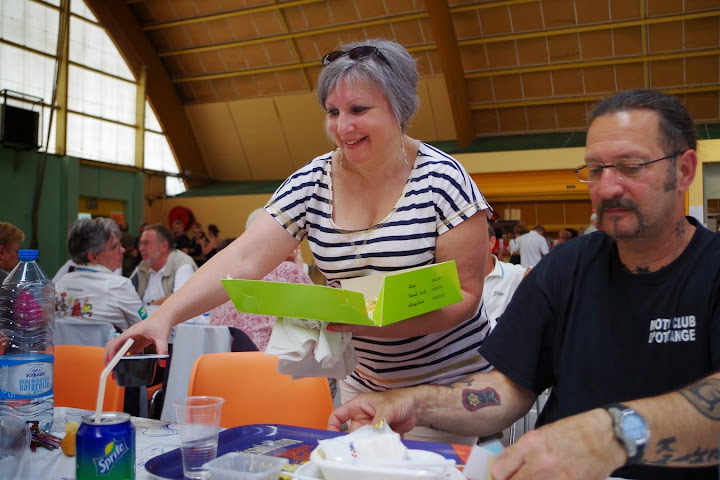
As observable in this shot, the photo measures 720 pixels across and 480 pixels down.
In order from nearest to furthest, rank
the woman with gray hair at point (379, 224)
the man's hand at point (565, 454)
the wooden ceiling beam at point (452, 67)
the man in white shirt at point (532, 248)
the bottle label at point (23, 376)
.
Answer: the man's hand at point (565, 454) → the bottle label at point (23, 376) → the woman with gray hair at point (379, 224) → the man in white shirt at point (532, 248) → the wooden ceiling beam at point (452, 67)

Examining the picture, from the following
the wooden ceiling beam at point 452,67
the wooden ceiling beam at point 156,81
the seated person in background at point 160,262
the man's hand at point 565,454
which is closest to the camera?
the man's hand at point 565,454

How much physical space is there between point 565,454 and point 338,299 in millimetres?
469

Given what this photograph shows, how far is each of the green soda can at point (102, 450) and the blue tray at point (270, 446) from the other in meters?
0.13

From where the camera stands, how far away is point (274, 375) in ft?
6.38

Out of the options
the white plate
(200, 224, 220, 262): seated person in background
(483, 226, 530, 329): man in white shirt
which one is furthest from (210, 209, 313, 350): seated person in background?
(200, 224, 220, 262): seated person in background

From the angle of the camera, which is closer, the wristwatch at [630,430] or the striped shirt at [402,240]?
the wristwatch at [630,430]

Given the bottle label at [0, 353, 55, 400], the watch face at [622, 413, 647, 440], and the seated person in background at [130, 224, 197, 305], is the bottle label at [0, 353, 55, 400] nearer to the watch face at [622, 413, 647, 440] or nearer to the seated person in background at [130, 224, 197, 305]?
the watch face at [622, 413, 647, 440]

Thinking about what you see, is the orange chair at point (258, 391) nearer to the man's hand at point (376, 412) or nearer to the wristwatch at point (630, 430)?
the man's hand at point (376, 412)

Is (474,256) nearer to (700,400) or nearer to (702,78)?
(700,400)

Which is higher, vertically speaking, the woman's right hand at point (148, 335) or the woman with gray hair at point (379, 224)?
the woman with gray hair at point (379, 224)

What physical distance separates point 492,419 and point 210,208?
15.5 m

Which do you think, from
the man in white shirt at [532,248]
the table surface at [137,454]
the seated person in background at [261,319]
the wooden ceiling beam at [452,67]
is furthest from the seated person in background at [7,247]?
the wooden ceiling beam at [452,67]

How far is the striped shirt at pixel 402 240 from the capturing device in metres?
1.59

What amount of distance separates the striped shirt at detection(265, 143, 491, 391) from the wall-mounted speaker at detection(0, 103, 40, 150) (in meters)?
11.9
